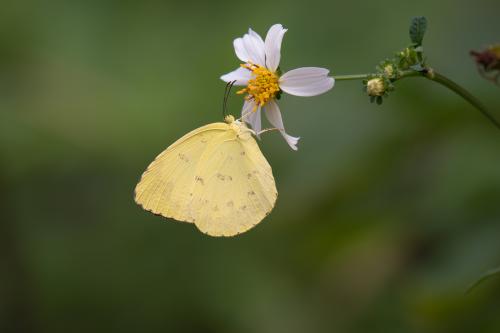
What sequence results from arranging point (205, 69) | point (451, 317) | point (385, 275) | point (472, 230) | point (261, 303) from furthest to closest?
1. point (205, 69)
2. point (261, 303)
3. point (385, 275)
4. point (472, 230)
5. point (451, 317)

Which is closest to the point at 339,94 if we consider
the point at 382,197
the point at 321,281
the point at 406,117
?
the point at 406,117

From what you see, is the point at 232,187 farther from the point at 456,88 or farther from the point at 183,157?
the point at 456,88

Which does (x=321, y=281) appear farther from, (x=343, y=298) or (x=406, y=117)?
(x=406, y=117)

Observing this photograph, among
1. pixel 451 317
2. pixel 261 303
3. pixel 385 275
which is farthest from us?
pixel 261 303

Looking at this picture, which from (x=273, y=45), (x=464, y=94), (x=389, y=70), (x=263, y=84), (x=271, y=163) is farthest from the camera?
(x=271, y=163)

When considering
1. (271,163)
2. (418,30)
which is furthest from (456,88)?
(271,163)

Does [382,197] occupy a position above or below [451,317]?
above

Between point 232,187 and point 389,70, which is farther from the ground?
point 389,70

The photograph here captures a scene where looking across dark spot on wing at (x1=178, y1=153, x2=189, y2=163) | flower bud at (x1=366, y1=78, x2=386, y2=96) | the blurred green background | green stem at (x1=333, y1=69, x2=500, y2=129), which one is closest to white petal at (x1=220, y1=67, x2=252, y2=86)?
dark spot on wing at (x1=178, y1=153, x2=189, y2=163)
